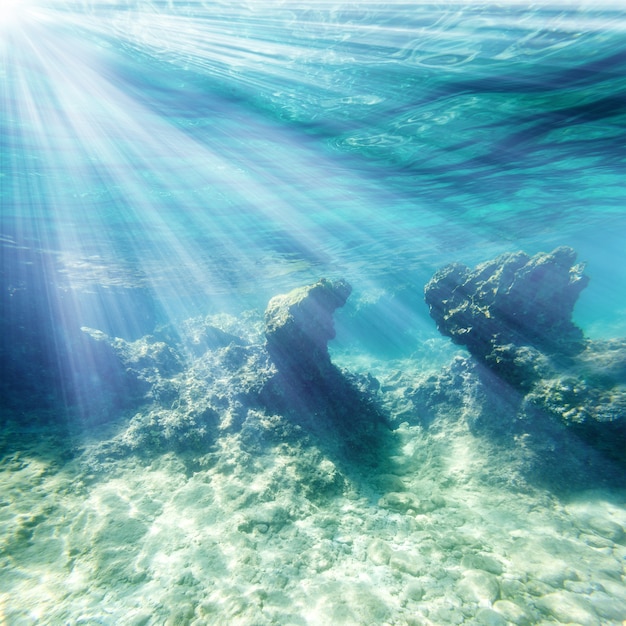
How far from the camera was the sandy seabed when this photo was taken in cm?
437

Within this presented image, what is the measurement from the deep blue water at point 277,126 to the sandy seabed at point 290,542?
7694mm


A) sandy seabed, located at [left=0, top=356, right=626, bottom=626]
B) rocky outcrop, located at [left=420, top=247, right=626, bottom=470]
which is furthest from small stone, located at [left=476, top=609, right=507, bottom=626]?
rocky outcrop, located at [left=420, top=247, right=626, bottom=470]

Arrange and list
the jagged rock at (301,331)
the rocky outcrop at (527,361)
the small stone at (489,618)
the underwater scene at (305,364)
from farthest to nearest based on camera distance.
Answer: the jagged rock at (301,331) → the rocky outcrop at (527,361) → the underwater scene at (305,364) → the small stone at (489,618)

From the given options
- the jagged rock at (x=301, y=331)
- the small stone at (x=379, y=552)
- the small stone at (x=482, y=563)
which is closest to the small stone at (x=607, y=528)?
the small stone at (x=482, y=563)

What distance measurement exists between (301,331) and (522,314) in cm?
653

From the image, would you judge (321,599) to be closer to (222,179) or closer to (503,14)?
(503,14)

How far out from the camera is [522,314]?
9.38 meters

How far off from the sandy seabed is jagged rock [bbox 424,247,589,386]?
267 cm

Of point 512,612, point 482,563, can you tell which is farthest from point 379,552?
point 512,612

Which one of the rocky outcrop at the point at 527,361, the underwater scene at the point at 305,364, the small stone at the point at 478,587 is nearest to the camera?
the small stone at the point at 478,587

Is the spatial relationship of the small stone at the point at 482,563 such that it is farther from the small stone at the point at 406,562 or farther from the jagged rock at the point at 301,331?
the jagged rock at the point at 301,331

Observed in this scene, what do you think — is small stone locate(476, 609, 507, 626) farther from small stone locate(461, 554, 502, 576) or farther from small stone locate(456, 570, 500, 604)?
small stone locate(461, 554, 502, 576)

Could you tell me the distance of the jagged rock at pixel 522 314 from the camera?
874cm

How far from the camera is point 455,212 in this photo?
60.8ft
